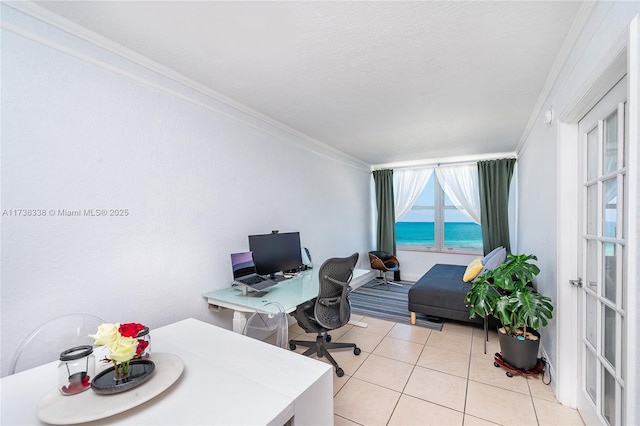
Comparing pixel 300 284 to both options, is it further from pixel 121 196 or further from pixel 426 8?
pixel 426 8

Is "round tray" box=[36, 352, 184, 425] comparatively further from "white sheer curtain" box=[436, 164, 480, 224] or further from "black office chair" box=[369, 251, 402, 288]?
"white sheer curtain" box=[436, 164, 480, 224]

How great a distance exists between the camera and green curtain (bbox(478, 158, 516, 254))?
4625 mm

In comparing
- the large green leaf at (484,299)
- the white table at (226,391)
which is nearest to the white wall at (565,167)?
the large green leaf at (484,299)

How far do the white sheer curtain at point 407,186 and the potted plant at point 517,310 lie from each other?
317 cm

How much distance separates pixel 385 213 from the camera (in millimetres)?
5633

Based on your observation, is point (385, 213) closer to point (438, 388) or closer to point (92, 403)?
point (438, 388)

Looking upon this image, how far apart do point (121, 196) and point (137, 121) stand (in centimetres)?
55

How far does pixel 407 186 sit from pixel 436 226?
3.33ft

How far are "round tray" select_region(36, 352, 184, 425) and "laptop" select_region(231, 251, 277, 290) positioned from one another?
1.27 meters

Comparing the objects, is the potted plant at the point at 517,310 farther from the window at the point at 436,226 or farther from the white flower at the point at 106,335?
the window at the point at 436,226

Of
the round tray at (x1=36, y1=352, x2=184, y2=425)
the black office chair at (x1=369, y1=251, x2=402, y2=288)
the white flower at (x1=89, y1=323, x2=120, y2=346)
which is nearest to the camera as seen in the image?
the round tray at (x1=36, y1=352, x2=184, y2=425)

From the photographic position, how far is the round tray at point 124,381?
3.13 feet

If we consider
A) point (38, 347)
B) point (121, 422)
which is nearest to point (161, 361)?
point (121, 422)

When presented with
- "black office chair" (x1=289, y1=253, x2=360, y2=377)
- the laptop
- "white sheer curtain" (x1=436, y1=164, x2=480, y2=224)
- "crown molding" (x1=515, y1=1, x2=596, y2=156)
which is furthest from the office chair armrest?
"white sheer curtain" (x1=436, y1=164, x2=480, y2=224)
